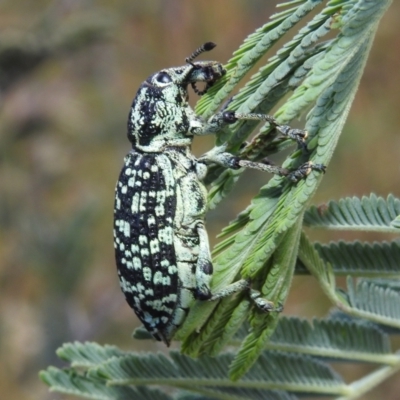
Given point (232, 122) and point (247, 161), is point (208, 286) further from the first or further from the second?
point (232, 122)

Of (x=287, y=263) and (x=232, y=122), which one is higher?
(x=232, y=122)

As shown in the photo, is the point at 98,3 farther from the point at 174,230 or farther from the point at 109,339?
the point at 174,230

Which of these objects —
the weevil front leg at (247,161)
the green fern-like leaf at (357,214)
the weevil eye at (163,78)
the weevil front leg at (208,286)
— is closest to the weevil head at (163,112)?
the weevil eye at (163,78)

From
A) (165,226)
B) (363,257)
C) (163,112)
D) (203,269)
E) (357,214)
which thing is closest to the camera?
(357,214)

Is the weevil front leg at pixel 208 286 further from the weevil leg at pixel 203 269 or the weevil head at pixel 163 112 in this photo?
the weevil head at pixel 163 112

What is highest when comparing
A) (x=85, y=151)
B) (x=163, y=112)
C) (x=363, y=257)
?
(x=85, y=151)

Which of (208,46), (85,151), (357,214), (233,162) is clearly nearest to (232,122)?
(233,162)

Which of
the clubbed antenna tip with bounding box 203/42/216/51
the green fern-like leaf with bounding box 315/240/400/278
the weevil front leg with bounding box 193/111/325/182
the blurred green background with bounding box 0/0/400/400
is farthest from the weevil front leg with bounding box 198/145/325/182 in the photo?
the blurred green background with bounding box 0/0/400/400

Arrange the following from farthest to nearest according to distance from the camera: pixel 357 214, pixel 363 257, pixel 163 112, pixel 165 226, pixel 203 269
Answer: pixel 163 112 → pixel 165 226 → pixel 203 269 → pixel 363 257 → pixel 357 214
